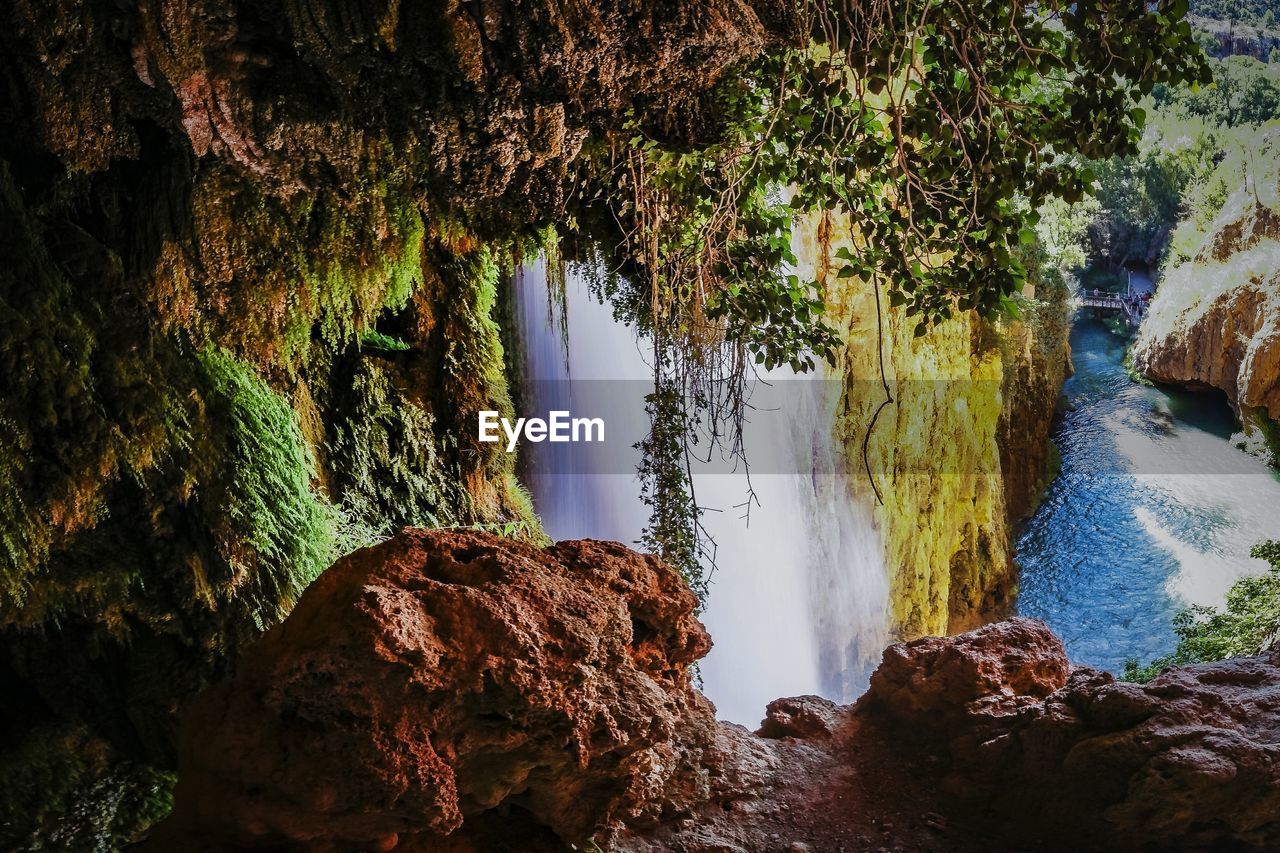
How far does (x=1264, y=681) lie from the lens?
341 cm

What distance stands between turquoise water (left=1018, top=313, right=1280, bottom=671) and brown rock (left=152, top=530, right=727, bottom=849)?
24.1 ft

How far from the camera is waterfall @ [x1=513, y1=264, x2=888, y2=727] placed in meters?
7.22

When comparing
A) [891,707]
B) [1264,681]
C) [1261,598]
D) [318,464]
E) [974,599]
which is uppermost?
[318,464]

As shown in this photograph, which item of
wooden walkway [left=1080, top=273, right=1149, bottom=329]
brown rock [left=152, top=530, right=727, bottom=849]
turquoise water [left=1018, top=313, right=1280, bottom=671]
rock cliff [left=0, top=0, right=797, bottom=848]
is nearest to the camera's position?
brown rock [left=152, top=530, right=727, bottom=849]

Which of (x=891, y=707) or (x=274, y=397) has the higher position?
(x=274, y=397)

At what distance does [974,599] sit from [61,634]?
29.6 ft

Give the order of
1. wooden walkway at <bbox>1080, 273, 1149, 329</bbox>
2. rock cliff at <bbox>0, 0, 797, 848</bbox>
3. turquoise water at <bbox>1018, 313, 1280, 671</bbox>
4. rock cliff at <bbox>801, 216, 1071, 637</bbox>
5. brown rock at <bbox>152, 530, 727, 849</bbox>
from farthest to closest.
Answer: rock cliff at <bbox>801, 216, 1071, 637</bbox> < wooden walkway at <bbox>1080, 273, 1149, 329</bbox> < turquoise water at <bbox>1018, 313, 1280, 671</bbox> < rock cliff at <bbox>0, 0, 797, 848</bbox> < brown rock at <bbox>152, 530, 727, 849</bbox>

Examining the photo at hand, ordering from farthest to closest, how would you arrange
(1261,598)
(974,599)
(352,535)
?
(974,599) → (1261,598) → (352,535)

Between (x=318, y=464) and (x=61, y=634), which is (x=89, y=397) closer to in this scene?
(x=61, y=634)

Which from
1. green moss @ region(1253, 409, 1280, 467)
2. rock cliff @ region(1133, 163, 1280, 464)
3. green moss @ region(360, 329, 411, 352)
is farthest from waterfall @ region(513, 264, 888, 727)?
green moss @ region(1253, 409, 1280, 467)

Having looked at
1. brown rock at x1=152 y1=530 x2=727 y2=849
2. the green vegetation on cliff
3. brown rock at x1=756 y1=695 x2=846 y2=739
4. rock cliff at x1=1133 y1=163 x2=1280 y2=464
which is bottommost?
the green vegetation on cliff

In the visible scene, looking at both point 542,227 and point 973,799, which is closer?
point 973,799

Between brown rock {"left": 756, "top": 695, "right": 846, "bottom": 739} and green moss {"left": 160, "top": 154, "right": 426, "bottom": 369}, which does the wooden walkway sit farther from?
green moss {"left": 160, "top": 154, "right": 426, "bottom": 369}

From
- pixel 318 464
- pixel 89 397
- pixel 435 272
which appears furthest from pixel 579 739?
pixel 435 272
